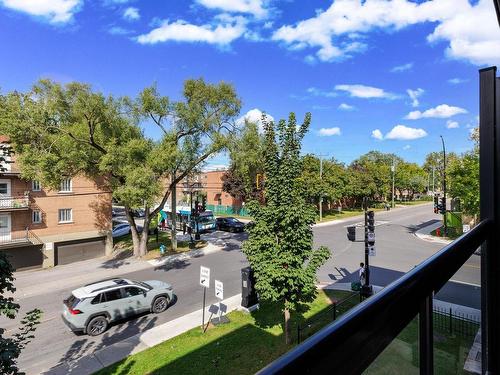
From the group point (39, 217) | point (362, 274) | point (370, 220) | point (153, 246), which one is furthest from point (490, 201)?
point (153, 246)

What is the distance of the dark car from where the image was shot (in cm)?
3278

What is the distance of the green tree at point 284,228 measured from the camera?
31.5 feet

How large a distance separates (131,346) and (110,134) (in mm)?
12792

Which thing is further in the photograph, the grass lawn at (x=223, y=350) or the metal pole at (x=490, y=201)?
the grass lawn at (x=223, y=350)

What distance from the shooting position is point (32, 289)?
17453mm

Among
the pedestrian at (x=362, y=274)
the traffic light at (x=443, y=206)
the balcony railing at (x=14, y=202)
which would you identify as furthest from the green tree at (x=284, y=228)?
the traffic light at (x=443, y=206)

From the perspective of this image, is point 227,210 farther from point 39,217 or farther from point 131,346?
point 131,346

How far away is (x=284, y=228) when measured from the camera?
9781mm

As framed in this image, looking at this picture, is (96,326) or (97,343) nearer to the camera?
(97,343)

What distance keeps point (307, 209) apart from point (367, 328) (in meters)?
9.21

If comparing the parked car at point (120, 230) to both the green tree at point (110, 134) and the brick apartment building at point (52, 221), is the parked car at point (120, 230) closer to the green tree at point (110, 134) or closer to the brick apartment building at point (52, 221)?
the brick apartment building at point (52, 221)

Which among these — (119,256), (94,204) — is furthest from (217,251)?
(94,204)

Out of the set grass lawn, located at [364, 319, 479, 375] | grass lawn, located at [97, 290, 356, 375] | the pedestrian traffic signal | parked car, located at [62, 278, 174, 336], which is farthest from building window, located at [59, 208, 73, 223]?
grass lawn, located at [364, 319, 479, 375]

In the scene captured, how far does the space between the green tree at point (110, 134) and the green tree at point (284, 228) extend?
992 cm
